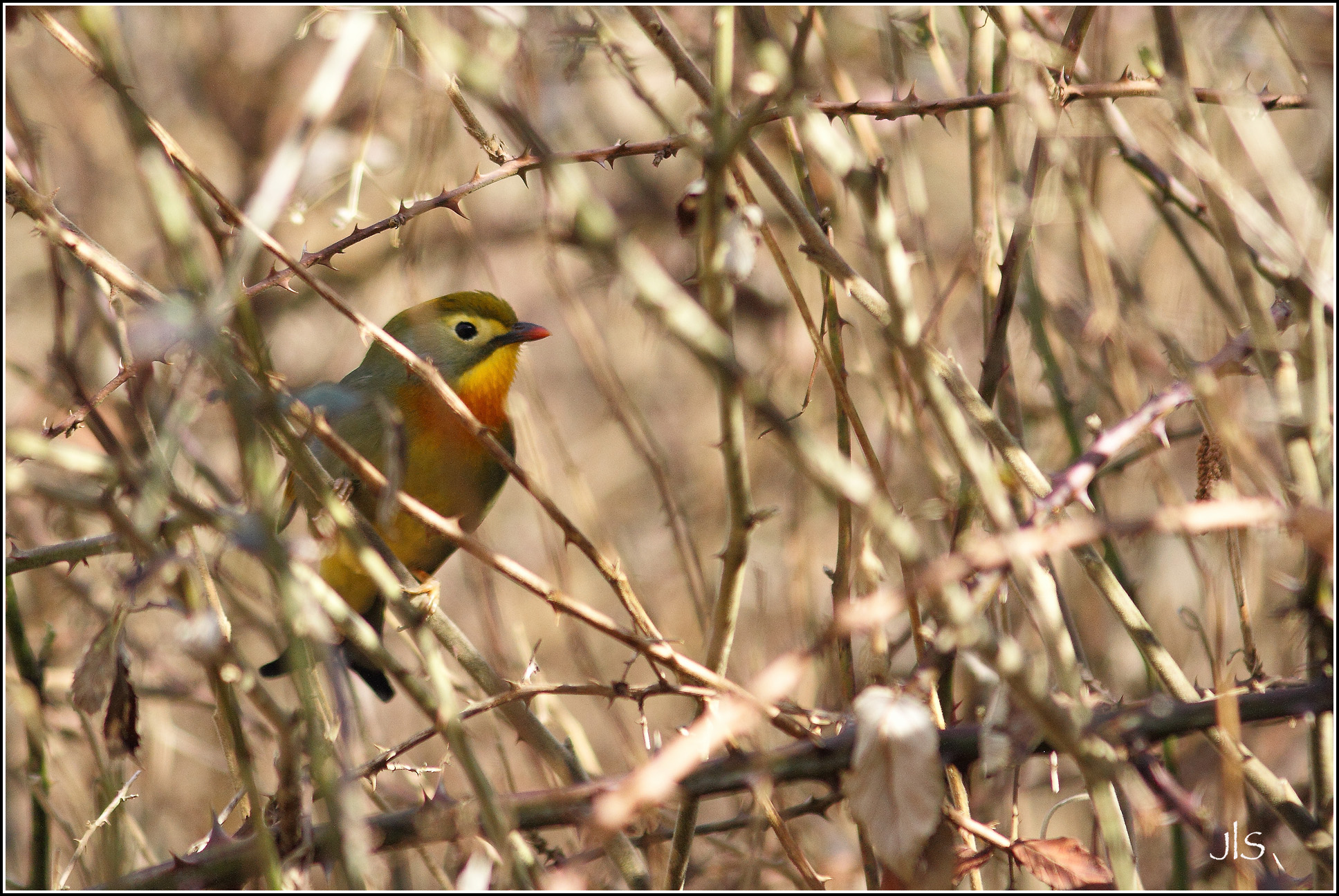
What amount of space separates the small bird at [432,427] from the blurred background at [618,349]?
0.14m

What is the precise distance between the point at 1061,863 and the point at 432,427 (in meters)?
2.57

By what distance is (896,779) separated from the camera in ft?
4.17

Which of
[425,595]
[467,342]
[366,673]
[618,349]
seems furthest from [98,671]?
[618,349]

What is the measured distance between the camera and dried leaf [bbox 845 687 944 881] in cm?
125

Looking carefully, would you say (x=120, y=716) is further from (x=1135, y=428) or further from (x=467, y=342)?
(x=467, y=342)

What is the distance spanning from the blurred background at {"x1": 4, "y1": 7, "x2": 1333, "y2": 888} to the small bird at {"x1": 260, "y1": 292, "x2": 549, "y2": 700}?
145 mm

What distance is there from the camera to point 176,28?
5531 millimetres

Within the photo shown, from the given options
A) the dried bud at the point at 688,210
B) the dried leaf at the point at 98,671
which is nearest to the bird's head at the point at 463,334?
the dried bud at the point at 688,210

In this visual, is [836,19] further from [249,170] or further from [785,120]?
[249,170]

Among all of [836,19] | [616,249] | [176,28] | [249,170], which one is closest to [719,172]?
[616,249]

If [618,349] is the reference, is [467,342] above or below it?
below

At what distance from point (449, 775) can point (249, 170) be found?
10.2 ft

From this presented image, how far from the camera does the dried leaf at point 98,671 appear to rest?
1.56m

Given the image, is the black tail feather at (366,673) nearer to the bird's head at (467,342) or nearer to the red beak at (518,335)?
the bird's head at (467,342)
